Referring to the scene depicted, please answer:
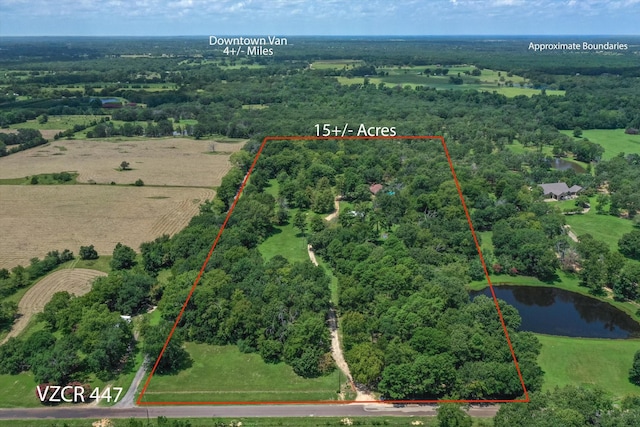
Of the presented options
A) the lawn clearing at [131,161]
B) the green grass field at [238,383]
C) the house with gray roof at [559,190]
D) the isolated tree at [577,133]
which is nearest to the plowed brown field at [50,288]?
the green grass field at [238,383]

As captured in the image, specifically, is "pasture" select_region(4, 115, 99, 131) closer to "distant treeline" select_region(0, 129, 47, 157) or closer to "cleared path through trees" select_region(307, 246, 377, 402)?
"distant treeline" select_region(0, 129, 47, 157)

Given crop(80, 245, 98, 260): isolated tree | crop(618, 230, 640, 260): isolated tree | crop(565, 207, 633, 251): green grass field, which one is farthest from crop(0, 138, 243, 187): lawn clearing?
crop(618, 230, 640, 260): isolated tree

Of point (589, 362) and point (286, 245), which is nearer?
point (589, 362)

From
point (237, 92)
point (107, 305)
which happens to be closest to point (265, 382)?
point (107, 305)

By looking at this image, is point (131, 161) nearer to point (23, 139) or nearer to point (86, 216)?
point (86, 216)

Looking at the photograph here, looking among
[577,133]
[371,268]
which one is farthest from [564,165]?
[371,268]

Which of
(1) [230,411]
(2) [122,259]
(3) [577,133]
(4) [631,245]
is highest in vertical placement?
(3) [577,133]

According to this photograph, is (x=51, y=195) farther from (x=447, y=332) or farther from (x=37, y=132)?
(x=447, y=332)

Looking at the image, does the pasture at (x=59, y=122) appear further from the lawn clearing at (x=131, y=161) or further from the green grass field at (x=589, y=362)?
the green grass field at (x=589, y=362)
